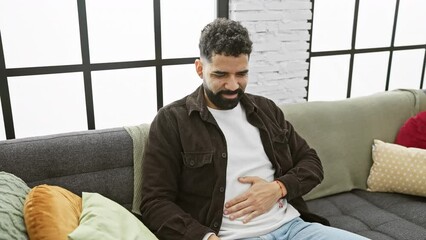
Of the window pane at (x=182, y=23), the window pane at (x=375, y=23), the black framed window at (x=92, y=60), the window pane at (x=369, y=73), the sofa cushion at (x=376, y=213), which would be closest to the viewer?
the sofa cushion at (x=376, y=213)

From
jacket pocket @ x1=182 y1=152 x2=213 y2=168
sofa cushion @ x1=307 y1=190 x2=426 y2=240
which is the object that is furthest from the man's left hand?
sofa cushion @ x1=307 y1=190 x2=426 y2=240

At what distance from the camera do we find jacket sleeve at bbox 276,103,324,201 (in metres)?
1.53

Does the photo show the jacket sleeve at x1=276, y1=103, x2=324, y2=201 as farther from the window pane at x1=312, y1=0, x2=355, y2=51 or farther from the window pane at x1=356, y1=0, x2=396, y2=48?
the window pane at x1=356, y1=0, x2=396, y2=48

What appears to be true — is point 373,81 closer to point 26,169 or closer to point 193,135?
point 193,135

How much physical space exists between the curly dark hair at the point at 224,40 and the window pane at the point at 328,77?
1.31 m

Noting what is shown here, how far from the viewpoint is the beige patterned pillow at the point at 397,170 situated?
1957 millimetres

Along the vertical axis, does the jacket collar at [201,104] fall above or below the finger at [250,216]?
above

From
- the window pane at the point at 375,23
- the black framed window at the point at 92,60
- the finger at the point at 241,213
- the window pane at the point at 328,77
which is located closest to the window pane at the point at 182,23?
the black framed window at the point at 92,60

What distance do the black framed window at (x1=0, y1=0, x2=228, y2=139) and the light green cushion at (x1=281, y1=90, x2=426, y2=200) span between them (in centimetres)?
69

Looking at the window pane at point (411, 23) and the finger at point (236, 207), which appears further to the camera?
the window pane at point (411, 23)

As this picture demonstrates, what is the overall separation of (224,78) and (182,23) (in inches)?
32.8

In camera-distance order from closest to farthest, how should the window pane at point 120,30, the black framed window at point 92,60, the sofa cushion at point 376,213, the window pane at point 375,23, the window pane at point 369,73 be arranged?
1. the sofa cushion at point 376,213
2. the black framed window at point 92,60
3. the window pane at point 120,30
4. the window pane at point 375,23
5. the window pane at point 369,73

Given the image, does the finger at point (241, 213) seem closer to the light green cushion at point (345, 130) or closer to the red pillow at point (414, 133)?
the light green cushion at point (345, 130)

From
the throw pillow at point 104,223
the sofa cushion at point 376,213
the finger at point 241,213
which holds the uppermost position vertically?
the throw pillow at point 104,223
